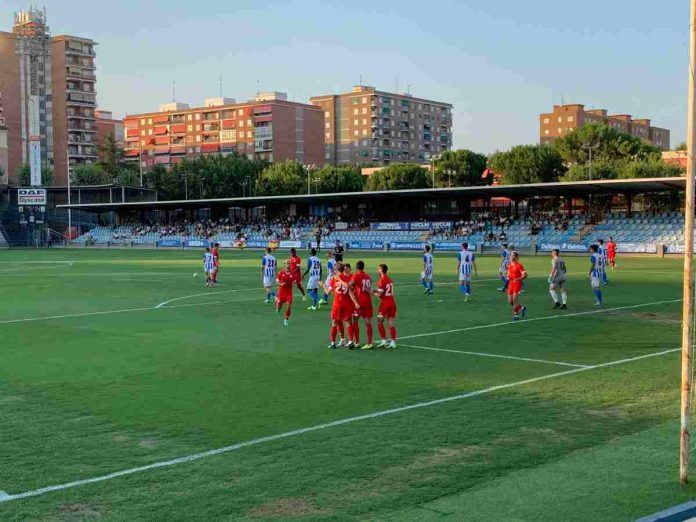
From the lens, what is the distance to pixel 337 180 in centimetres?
11712

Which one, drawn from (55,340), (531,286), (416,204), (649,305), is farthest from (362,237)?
(55,340)

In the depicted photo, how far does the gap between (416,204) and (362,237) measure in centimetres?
664

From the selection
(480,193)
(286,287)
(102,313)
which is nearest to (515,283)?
(286,287)

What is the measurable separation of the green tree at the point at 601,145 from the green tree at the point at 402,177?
20492 millimetres

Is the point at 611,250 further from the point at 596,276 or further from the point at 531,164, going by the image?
the point at 531,164

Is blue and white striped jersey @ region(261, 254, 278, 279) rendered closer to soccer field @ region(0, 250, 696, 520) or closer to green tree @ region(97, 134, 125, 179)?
soccer field @ region(0, 250, 696, 520)

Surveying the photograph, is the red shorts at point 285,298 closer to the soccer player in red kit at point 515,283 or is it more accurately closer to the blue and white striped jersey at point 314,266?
the blue and white striped jersey at point 314,266

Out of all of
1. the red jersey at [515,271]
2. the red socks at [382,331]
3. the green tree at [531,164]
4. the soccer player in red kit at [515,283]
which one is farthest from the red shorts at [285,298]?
the green tree at [531,164]

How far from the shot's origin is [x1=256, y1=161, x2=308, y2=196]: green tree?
114m

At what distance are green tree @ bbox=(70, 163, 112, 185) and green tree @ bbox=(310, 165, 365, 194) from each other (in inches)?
1384

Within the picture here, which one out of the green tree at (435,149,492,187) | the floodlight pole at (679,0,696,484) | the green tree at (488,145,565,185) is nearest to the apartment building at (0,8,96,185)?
the green tree at (435,149,492,187)

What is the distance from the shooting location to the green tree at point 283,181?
114438 millimetres

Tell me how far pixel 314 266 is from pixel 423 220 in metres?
55.4

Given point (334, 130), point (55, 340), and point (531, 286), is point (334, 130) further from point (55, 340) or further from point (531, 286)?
point (55, 340)
